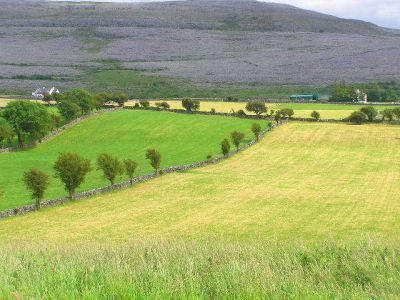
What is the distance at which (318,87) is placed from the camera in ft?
511

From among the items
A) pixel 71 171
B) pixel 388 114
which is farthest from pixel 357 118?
pixel 71 171

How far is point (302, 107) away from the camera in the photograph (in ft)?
381

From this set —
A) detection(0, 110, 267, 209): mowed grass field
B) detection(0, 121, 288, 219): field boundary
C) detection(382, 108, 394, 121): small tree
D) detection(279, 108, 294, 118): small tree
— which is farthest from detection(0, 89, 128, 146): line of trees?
A: detection(382, 108, 394, 121): small tree

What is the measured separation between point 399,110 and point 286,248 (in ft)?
282

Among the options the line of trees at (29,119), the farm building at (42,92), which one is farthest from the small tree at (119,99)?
the farm building at (42,92)

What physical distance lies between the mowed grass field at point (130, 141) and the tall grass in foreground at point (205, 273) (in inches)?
1522

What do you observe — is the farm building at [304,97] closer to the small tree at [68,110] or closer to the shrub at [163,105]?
the shrub at [163,105]

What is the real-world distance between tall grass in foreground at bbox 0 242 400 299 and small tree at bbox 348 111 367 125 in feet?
273

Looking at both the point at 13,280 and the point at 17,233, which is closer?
the point at 13,280

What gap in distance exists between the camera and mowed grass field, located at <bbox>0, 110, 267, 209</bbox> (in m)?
62.6

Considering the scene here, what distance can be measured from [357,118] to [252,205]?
2224 inches

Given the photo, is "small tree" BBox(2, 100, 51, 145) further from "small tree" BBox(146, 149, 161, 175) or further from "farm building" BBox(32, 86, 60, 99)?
"farm building" BBox(32, 86, 60, 99)

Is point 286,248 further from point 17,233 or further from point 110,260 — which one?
point 17,233

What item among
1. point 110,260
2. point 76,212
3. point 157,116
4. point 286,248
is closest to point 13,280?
point 110,260
